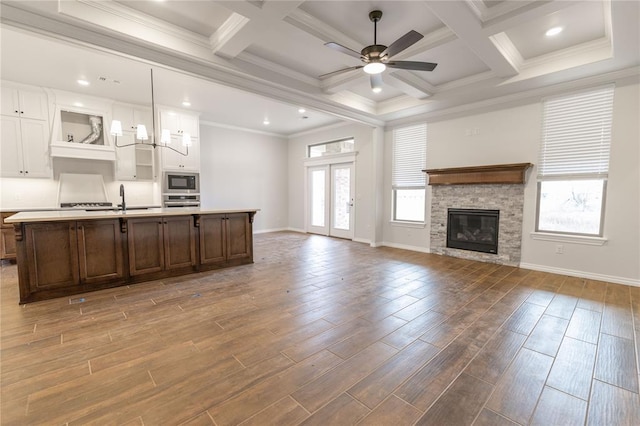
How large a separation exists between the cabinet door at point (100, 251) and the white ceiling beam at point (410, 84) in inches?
174

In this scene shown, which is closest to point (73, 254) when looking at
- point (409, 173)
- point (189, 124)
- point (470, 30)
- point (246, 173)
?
point (189, 124)

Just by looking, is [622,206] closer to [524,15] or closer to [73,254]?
[524,15]

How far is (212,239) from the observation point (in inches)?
177

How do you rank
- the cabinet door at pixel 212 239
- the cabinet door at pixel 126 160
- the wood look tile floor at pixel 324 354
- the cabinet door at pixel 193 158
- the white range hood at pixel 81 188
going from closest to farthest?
the wood look tile floor at pixel 324 354 < the cabinet door at pixel 212 239 < the white range hood at pixel 81 188 < the cabinet door at pixel 126 160 < the cabinet door at pixel 193 158

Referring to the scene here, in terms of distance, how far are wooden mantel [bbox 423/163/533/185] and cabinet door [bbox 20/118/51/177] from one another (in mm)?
7354

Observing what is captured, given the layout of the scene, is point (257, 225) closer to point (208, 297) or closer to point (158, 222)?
point (158, 222)

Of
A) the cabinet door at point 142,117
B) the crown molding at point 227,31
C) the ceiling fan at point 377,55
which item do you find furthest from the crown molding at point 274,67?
the cabinet door at point 142,117

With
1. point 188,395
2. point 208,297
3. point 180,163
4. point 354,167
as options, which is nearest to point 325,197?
point 354,167

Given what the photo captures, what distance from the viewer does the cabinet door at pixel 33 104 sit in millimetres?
4867

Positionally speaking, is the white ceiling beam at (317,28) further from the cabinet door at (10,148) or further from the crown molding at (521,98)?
the cabinet door at (10,148)

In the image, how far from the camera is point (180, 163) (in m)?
6.19

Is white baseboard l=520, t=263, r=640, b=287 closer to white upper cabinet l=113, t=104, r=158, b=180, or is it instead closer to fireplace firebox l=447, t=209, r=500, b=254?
fireplace firebox l=447, t=209, r=500, b=254

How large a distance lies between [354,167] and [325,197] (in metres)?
1.34

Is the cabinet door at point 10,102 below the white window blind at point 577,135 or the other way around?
the other way around
